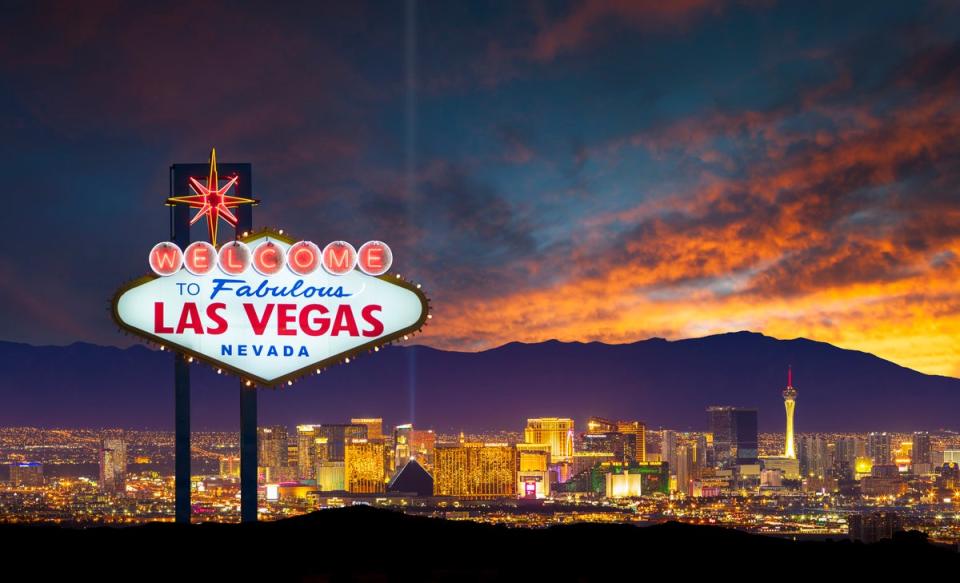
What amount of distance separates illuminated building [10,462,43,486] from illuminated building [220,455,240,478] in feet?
79.6

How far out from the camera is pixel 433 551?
820 inches

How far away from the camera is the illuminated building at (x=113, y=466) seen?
148 meters

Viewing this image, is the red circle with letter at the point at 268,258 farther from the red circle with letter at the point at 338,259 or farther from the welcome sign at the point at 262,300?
the red circle with letter at the point at 338,259

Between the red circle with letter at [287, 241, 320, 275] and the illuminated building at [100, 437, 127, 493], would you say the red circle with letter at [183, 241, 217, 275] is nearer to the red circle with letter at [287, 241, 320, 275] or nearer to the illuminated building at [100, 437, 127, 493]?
the red circle with letter at [287, 241, 320, 275]

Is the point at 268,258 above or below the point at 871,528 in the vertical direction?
above

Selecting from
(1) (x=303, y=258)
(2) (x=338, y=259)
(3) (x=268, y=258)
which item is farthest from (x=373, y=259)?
(3) (x=268, y=258)

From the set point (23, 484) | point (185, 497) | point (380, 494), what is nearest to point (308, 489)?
point (380, 494)

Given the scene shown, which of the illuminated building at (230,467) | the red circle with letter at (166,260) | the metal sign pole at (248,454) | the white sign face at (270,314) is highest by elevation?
the red circle with letter at (166,260)

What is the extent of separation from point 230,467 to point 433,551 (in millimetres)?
171623

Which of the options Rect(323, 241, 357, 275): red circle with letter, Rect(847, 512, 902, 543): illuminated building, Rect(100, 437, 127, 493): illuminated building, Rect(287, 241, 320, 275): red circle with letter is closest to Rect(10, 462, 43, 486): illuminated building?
Rect(100, 437, 127, 493): illuminated building

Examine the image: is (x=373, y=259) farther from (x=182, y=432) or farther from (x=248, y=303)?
(x=182, y=432)

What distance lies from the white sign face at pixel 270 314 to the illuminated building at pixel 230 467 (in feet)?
474

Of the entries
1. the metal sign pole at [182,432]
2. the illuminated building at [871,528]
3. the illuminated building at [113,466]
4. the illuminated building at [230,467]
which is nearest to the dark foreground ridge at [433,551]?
the metal sign pole at [182,432]

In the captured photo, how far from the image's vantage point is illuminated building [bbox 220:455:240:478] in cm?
17338
